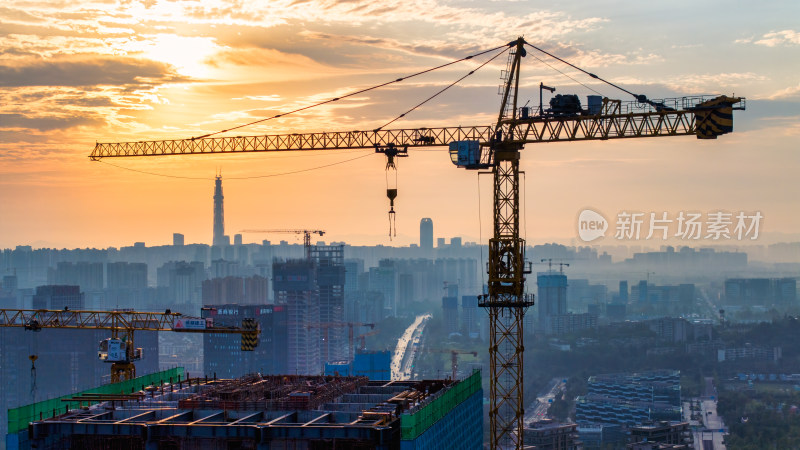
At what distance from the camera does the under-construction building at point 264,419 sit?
36.8 m

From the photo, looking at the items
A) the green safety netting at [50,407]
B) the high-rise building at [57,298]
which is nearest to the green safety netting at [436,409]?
the green safety netting at [50,407]

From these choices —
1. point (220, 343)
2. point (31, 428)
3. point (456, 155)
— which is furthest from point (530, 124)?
point (220, 343)

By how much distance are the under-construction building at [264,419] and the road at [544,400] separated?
352ft

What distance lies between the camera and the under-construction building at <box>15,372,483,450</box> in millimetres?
36781

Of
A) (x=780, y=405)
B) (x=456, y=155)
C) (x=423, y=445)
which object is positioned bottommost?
(x=780, y=405)

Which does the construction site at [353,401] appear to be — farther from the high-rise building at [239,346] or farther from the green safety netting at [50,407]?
the high-rise building at [239,346]

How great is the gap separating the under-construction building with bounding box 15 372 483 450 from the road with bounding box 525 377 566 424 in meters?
107

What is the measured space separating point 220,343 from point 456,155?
13569 centimetres

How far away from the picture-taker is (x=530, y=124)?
187ft

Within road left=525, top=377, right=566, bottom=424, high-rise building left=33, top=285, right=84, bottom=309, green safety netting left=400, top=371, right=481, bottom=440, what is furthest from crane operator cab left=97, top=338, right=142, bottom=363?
high-rise building left=33, top=285, right=84, bottom=309

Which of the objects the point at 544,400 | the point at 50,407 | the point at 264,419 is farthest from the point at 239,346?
the point at 264,419

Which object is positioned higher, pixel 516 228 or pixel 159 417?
pixel 516 228

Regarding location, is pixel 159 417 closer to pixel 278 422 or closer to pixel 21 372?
pixel 278 422

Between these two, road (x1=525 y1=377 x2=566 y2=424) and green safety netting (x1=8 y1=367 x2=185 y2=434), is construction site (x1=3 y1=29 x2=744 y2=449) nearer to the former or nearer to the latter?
green safety netting (x1=8 y1=367 x2=185 y2=434)
